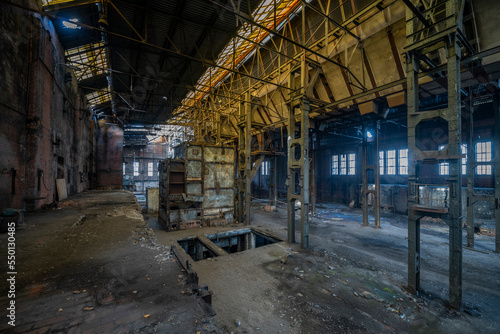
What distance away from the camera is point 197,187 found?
33.1 ft

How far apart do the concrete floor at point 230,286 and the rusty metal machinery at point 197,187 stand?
2555 millimetres

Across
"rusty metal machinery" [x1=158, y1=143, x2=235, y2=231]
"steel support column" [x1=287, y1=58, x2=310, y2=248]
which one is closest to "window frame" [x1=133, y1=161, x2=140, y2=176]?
"rusty metal machinery" [x1=158, y1=143, x2=235, y2=231]

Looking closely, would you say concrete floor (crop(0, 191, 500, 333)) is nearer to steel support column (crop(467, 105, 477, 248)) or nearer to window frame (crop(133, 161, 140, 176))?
steel support column (crop(467, 105, 477, 248))

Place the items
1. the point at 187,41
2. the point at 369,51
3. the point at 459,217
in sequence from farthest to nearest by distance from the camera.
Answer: the point at 187,41 < the point at 369,51 < the point at 459,217

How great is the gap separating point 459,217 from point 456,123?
6.14ft

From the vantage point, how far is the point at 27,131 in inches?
297

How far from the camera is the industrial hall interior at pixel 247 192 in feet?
10.8

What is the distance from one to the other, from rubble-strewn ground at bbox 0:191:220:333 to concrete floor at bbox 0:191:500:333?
0.01 m

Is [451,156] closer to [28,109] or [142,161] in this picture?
[28,109]

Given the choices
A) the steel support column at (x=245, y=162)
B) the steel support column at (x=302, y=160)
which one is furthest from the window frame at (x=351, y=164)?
the steel support column at (x=302, y=160)

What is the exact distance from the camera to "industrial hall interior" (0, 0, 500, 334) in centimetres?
328

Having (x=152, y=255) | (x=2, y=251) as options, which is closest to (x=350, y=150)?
(x=152, y=255)

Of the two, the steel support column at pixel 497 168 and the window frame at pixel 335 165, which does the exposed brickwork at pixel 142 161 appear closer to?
the window frame at pixel 335 165

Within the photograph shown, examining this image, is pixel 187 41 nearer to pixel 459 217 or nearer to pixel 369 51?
pixel 369 51
